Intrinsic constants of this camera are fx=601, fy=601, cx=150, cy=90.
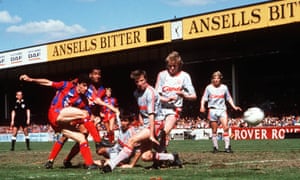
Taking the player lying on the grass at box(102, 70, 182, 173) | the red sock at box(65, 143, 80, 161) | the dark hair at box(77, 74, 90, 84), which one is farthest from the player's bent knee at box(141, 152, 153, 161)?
the dark hair at box(77, 74, 90, 84)

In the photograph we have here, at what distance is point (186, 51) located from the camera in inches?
1804

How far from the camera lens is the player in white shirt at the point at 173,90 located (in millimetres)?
12695

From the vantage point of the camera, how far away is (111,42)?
48375 mm

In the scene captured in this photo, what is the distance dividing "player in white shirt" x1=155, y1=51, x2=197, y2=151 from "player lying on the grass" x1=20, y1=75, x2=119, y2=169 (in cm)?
167

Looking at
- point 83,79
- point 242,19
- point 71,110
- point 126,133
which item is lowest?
point 126,133

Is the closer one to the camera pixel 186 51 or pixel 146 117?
pixel 146 117

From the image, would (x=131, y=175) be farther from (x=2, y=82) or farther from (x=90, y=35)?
(x=2, y=82)

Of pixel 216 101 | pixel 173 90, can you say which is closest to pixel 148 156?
pixel 173 90

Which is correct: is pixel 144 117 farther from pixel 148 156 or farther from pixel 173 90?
pixel 173 90

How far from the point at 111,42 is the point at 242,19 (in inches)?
546

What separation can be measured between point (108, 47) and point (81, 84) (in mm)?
36415

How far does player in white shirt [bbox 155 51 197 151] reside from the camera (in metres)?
12.7

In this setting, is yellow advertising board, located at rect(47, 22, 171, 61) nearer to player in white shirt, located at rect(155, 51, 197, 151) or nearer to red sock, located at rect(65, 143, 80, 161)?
player in white shirt, located at rect(155, 51, 197, 151)

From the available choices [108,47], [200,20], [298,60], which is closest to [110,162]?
[200,20]
